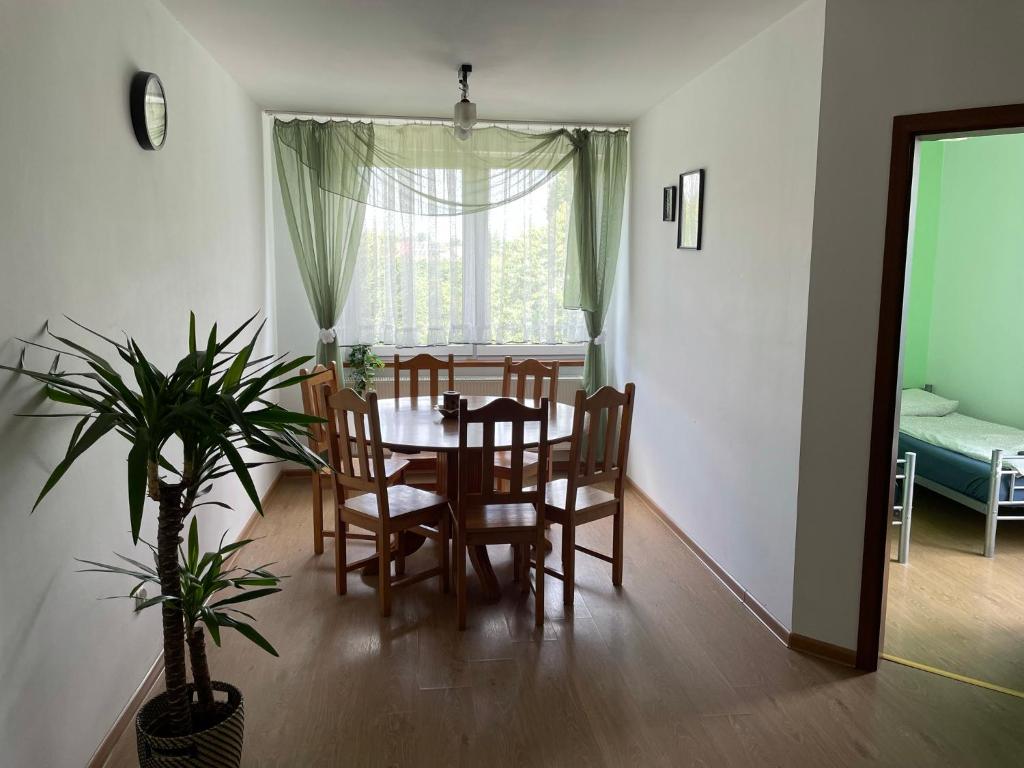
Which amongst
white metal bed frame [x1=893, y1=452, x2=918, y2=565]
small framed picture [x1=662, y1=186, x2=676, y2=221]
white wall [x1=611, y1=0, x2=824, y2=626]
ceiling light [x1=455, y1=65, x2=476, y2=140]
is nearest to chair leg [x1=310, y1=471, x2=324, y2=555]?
ceiling light [x1=455, y1=65, x2=476, y2=140]

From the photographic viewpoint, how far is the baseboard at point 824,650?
3.01 m

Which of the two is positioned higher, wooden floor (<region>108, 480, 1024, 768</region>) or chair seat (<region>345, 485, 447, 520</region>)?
chair seat (<region>345, 485, 447, 520</region>)

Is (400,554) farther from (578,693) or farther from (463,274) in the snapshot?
(463,274)

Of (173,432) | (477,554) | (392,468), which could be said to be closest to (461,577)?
(477,554)

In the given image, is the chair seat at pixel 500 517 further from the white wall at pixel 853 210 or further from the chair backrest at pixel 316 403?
the white wall at pixel 853 210

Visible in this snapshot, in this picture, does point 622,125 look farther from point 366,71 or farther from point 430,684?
point 430,684

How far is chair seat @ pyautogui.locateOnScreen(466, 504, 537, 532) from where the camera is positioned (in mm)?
3260

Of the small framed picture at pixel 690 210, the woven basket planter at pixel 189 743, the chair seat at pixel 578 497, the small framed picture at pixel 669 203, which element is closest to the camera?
the woven basket planter at pixel 189 743

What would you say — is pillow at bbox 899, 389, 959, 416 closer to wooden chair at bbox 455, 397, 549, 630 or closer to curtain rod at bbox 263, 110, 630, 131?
curtain rod at bbox 263, 110, 630, 131

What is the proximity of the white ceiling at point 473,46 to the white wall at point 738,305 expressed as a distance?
22 cm

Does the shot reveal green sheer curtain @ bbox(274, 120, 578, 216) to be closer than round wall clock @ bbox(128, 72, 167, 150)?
No

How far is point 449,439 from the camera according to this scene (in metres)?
3.48

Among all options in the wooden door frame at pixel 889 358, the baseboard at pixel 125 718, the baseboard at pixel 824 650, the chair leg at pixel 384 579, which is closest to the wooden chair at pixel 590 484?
the chair leg at pixel 384 579

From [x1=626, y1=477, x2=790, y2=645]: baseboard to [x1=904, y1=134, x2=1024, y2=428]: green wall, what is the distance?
7.33 ft
